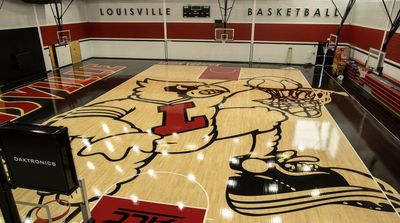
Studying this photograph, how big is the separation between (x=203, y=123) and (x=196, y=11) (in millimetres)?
7017

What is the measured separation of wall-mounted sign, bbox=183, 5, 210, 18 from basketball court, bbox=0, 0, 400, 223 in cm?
4

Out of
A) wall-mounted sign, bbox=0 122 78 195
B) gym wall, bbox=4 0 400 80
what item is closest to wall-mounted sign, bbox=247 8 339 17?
gym wall, bbox=4 0 400 80

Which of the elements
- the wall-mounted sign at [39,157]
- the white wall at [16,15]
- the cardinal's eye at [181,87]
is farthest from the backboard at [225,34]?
the wall-mounted sign at [39,157]

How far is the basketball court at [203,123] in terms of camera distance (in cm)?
365

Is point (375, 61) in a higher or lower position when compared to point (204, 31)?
lower

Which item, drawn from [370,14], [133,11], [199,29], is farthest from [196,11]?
[370,14]

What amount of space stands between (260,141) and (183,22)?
317 inches

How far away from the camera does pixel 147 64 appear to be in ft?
38.7

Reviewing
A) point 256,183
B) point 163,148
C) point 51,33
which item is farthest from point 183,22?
point 256,183

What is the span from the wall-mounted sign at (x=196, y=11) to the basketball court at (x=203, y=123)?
0.13ft

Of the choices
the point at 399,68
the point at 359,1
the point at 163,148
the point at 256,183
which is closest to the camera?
the point at 256,183

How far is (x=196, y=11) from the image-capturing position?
38.1 ft

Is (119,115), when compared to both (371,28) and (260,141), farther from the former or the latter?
(371,28)

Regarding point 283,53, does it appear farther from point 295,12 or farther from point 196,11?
point 196,11
